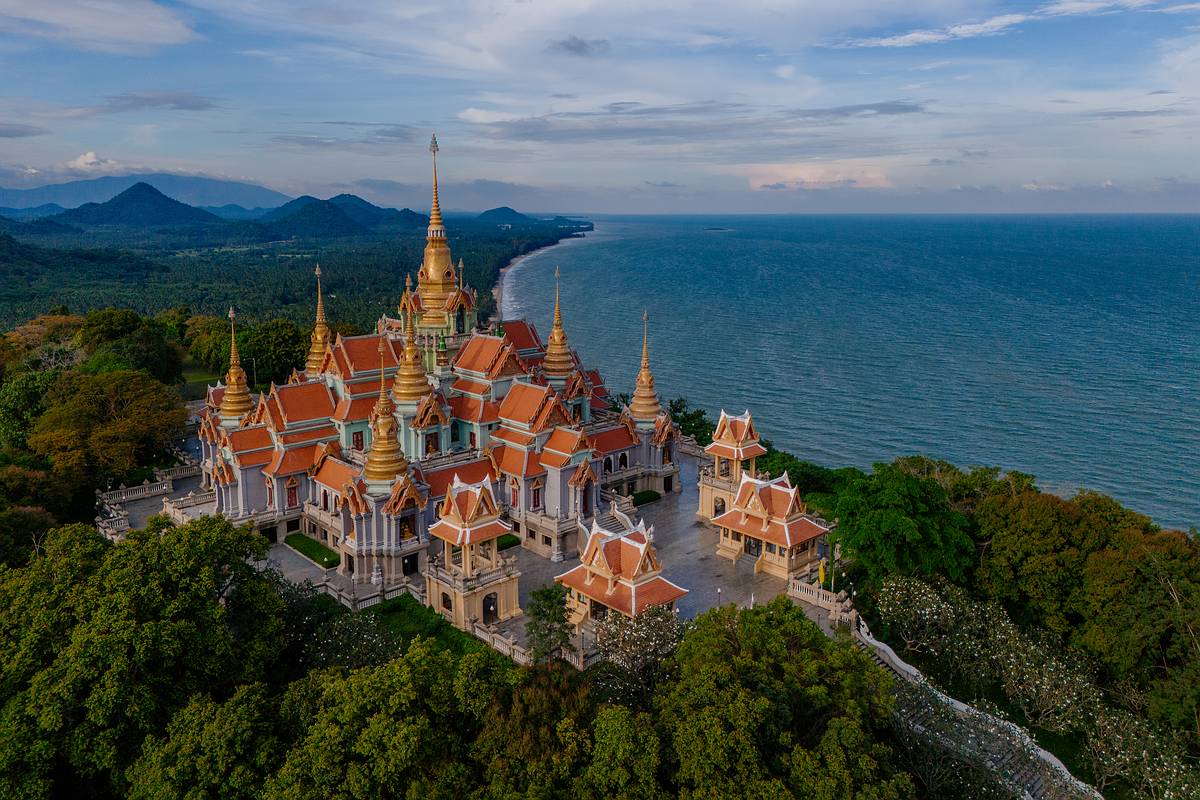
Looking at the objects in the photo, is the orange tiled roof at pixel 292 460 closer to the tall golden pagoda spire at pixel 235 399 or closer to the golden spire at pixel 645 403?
the tall golden pagoda spire at pixel 235 399

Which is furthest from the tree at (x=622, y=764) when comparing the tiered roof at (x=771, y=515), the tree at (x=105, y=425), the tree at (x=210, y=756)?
the tree at (x=105, y=425)

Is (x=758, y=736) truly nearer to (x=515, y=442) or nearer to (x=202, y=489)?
(x=515, y=442)

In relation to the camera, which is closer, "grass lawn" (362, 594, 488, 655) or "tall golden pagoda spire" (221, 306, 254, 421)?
"grass lawn" (362, 594, 488, 655)

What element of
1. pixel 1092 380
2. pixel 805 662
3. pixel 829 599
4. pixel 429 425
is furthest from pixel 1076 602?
pixel 1092 380

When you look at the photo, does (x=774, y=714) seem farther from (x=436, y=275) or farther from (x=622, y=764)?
(x=436, y=275)

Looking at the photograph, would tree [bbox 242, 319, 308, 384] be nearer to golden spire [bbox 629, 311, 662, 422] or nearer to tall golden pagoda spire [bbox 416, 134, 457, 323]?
tall golden pagoda spire [bbox 416, 134, 457, 323]

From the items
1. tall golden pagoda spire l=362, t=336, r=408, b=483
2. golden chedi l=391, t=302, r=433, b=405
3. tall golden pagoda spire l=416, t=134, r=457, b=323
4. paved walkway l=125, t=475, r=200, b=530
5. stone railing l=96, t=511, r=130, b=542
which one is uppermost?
tall golden pagoda spire l=416, t=134, r=457, b=323

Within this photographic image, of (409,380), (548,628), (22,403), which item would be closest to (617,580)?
(548,628)

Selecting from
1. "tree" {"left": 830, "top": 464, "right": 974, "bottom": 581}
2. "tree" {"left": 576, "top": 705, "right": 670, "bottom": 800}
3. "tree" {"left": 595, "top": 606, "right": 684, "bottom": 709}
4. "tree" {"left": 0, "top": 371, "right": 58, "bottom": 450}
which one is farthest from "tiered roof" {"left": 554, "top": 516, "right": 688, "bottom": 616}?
"tree" {"left": 0, "top": 371, "right": 58, "bottom": 450}
